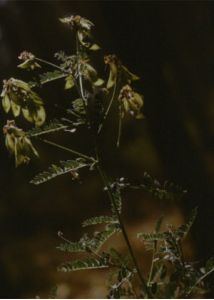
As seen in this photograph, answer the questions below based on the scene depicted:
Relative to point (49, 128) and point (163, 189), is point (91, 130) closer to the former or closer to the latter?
point (49, 128)

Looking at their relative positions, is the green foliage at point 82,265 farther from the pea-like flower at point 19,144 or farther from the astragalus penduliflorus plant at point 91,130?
the pea-like flower at point 19,144

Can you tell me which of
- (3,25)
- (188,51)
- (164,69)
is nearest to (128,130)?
(3,25)

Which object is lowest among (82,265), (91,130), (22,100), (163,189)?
(82,265)

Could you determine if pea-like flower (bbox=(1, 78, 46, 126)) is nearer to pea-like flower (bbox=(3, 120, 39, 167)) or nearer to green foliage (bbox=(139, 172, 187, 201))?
pea-like flower (bbox=(3, 120, 39, 167))

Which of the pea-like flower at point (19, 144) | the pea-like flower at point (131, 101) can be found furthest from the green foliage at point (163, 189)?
the pea-like flower at point (19, 144)

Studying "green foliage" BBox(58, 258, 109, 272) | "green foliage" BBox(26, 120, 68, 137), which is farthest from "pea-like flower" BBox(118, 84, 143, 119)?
"green foliage" BBox(58, 258, 109, 272)

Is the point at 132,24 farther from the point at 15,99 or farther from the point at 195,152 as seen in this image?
the point at 15,99

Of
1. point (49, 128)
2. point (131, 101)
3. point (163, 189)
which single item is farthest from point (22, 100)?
point (163, 189)
